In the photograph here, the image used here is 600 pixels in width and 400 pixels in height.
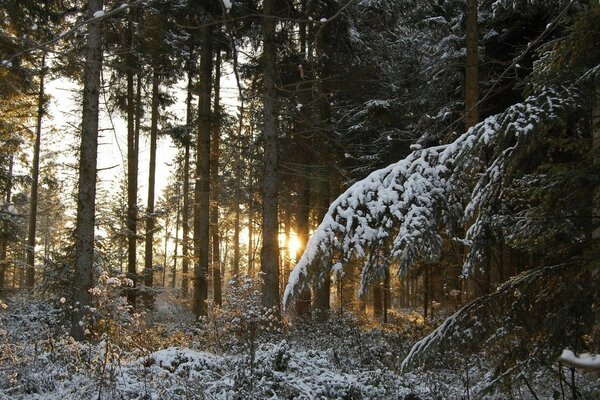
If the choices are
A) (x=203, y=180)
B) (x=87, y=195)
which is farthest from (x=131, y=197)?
(x=87, y=195)

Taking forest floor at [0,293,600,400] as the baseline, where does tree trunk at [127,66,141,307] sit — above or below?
above

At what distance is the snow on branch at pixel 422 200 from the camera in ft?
9.93

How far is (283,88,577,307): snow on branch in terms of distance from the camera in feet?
9.93

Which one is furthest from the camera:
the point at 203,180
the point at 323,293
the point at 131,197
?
the point at 323,293

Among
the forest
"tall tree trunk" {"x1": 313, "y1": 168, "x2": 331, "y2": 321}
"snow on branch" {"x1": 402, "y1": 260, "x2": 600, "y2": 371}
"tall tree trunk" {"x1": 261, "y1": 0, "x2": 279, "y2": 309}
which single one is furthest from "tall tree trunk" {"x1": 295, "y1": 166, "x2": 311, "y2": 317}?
→ "snow on branch" {"x1": 402, "y1": 260, "x2": 600, "y2": 371}

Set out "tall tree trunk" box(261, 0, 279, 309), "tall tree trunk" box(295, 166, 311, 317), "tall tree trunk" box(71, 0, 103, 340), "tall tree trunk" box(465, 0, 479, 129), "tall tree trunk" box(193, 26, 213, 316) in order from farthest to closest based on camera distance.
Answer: "tall tree trunk" box(295, 166, 311, 317)
"tall tree trunk" box(193, 26, 213, 316)
"tall tree trunk" box(261, 0, 279, 309)
"tall tree trunk" box(465, 0, 479, 129)
"tall tree trunk" box(71, 0, 103, 340)

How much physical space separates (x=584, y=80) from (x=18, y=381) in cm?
690

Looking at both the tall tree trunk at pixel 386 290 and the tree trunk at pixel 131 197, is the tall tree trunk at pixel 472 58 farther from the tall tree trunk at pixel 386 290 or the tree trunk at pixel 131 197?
the tree trunk at pixel 131 197

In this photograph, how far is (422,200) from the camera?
10.4ft

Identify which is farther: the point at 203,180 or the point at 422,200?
the point at 203,180

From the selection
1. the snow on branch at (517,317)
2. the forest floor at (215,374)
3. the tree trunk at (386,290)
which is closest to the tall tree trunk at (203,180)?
the forest floor at (215,374)

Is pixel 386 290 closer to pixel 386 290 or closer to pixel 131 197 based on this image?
pixel 386 290

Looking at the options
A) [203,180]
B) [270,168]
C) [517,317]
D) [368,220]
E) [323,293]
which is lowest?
[323,293]

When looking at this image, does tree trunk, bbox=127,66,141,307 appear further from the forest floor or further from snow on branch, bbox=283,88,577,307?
snow on branch, bbox=283,88,577,307
